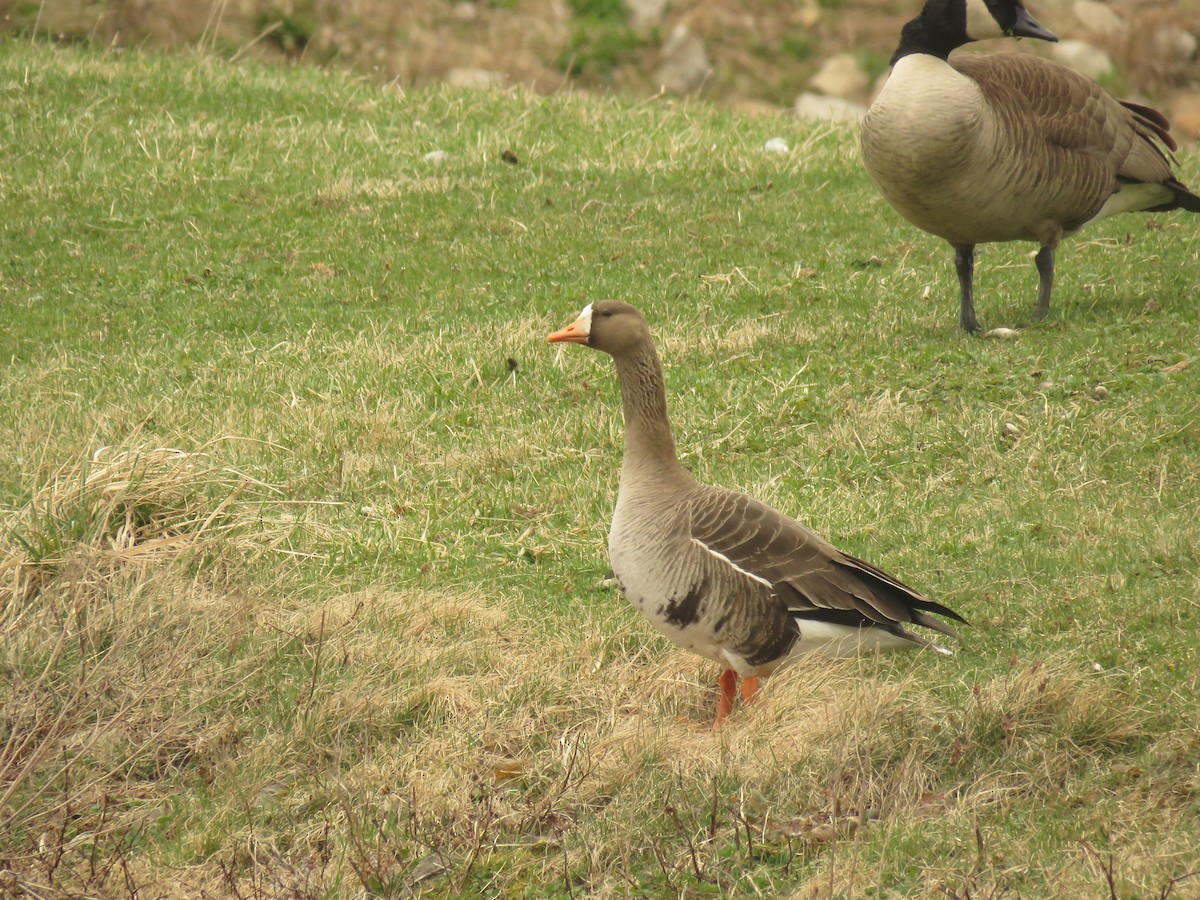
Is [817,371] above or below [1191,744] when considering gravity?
below

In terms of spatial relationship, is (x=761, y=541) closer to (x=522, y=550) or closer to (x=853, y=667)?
(x=853, y=667)

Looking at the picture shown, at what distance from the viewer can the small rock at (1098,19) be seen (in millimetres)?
24547

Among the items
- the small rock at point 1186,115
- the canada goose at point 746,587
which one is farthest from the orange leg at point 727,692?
the small rock at point 1186,115

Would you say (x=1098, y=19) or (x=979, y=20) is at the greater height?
(x=979, y=20)

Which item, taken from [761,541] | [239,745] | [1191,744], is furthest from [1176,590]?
[239,745]

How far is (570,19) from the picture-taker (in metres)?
25.4

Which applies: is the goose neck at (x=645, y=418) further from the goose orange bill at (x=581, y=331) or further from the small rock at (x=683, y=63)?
the small rock at (x=683, y=63)

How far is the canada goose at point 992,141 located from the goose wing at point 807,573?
3872 millimetres

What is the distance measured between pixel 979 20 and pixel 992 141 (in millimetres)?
828

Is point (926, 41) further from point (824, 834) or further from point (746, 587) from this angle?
point (824, 834)

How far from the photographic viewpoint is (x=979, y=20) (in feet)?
29.0

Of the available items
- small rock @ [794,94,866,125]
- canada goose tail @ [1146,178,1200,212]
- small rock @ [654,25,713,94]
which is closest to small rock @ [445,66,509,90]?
small rock @ [654,25,713,94]

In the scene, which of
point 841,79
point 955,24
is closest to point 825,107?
point 841,79

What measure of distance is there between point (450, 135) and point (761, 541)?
10.0 meters
